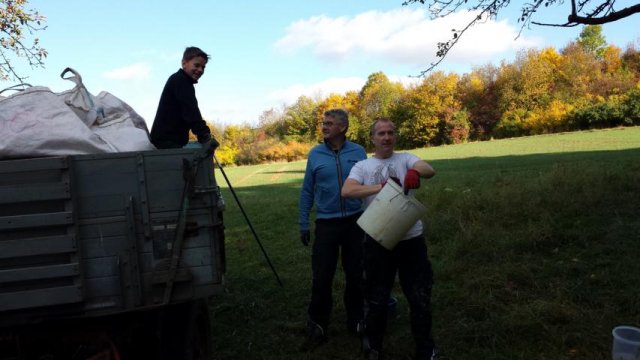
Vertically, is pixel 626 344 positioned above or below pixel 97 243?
below

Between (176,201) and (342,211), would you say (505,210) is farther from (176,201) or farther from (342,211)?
(176,201)

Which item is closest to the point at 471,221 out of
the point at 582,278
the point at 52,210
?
the point at 582,278

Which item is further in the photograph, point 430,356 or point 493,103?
point 493,103

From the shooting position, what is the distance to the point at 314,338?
4469 millimetres

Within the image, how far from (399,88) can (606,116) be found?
101ft

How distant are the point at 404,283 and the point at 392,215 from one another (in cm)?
63

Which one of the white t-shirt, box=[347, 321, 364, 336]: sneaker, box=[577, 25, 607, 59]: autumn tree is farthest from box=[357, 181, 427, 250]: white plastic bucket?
box=[577, 25, 607, 59]: autumn tree

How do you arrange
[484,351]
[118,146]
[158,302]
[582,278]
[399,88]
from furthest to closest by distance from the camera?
[399,88] → [582,278] → [484,351] → [118,146] → [158,302]

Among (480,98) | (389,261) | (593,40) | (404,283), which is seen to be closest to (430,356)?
(404,283)

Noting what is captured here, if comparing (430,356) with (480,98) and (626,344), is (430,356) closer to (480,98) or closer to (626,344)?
(626,344)

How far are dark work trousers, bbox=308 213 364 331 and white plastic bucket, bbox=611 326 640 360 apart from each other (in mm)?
2021

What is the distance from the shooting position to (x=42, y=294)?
2822 millimetres

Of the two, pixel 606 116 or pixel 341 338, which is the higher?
pixel 606 116

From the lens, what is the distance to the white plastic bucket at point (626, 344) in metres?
3.28
